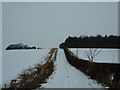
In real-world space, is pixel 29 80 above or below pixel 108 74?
below

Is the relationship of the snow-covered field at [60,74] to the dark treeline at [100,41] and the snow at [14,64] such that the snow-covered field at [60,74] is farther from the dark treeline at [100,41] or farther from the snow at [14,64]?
the dark treeline at [100,41]

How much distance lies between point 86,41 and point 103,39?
6.56 meters

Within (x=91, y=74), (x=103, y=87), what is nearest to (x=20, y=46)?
(x=91, y=74)

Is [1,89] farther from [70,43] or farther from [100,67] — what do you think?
[70,43]

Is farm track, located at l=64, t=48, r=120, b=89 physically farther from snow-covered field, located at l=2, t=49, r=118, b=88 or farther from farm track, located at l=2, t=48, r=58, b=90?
farm track, located at l=2, t=48, r=58, b=90

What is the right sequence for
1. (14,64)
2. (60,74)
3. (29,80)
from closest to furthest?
A: (29,80) < (60,74) < (14,64)

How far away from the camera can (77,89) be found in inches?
358

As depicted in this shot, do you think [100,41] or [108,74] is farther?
[100,41]

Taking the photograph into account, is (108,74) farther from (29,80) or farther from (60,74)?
(60,74)

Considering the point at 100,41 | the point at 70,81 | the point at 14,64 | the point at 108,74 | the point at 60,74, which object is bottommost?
the point at 100,41

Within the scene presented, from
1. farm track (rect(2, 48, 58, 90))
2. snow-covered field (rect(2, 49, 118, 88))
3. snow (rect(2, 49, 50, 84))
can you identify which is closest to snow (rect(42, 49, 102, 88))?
snow-covered field (rect(2, 49, 118, 88))

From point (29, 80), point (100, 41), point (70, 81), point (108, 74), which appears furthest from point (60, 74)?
point (100, 41)

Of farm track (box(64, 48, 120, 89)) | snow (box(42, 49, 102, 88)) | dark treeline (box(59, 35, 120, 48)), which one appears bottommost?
dark treeline (box(59, 35, 120, 48))

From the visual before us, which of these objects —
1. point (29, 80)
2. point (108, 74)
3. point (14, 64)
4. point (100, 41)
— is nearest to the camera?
point (108, 74)
